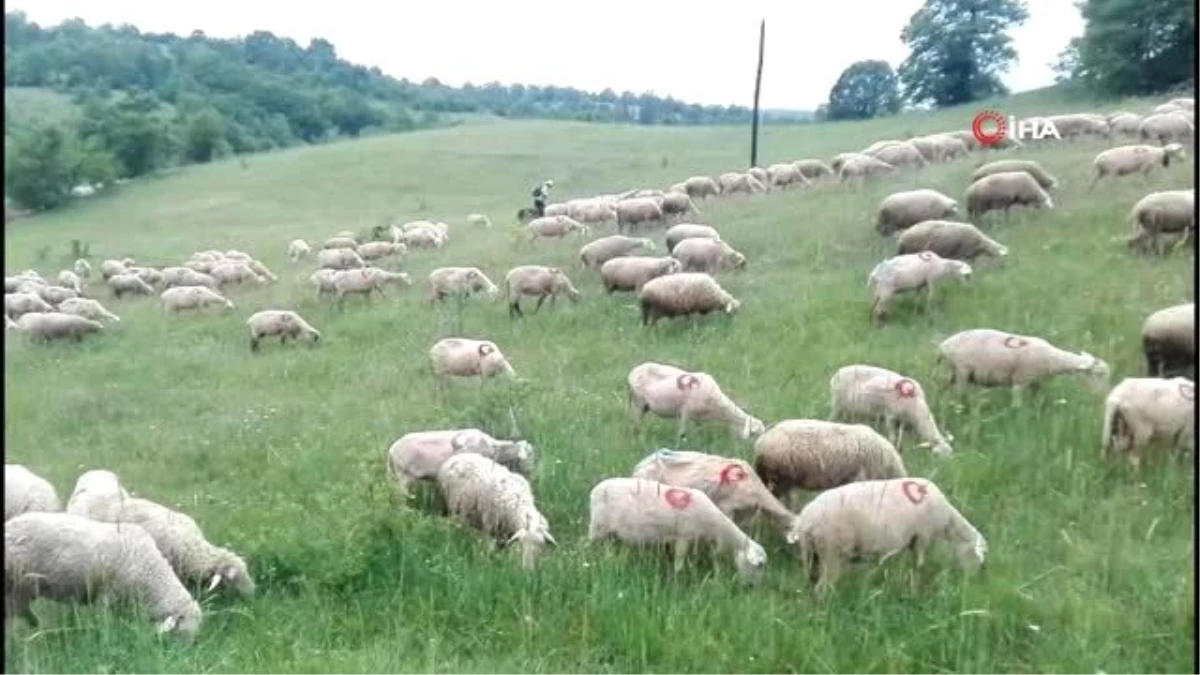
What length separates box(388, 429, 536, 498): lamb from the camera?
8719mm

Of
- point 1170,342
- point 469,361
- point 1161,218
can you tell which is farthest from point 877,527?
point 1161,218

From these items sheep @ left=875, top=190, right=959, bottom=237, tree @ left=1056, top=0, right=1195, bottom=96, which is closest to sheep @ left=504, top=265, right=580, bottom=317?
sheep @ left=875, top=190, right=959, bottom=237

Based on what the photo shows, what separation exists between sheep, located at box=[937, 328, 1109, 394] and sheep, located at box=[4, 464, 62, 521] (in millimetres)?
7092

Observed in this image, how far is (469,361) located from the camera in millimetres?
12688

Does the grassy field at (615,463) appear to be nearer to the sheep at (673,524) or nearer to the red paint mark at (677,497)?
the sheep at (673,524)

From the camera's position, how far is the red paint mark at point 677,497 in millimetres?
6816

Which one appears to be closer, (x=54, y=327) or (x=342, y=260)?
(x=54, y=327)

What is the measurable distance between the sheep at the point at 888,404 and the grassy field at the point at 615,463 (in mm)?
294

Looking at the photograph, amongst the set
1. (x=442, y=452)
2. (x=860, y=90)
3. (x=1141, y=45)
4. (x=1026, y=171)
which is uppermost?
(x=1141, y=45)

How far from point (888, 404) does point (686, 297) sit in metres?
4.90

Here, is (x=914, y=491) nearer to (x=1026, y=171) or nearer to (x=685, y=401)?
(x=685, y=401)

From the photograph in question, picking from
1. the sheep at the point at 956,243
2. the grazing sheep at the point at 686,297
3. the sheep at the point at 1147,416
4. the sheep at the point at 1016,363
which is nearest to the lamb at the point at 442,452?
the sheep at the point at 1016,363

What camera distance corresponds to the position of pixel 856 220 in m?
18.9

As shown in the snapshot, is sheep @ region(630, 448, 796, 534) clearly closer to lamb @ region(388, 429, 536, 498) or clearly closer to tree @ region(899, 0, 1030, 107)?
lamb @ region(388, 429, 536, 498)
